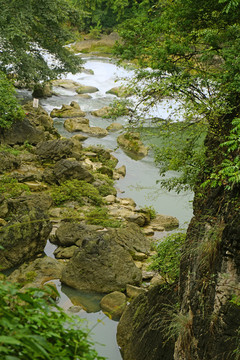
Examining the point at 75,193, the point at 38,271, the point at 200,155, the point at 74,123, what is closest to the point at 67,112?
the point at 74,123

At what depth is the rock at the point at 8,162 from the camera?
1373 cm

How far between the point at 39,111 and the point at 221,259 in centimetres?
1807

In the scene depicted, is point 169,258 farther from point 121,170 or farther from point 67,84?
point 67,84

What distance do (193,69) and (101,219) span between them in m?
5.60

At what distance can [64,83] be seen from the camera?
98.3 ft

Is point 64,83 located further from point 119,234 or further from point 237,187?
point 237,187

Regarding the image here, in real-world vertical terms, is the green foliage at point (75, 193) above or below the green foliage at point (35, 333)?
below

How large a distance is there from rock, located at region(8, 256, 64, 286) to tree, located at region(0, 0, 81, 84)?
11568 mm

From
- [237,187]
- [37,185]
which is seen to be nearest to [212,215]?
[237,187]

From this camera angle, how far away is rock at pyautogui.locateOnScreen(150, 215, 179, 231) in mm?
12500

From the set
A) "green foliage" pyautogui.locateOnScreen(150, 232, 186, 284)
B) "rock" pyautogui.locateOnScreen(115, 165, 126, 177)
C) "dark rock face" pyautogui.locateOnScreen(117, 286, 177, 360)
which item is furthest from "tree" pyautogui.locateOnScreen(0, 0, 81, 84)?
"dark rock face" pyautogui.locateOnScreen(117, 286, 177, 360)

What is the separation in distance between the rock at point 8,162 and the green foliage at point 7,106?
133 cm

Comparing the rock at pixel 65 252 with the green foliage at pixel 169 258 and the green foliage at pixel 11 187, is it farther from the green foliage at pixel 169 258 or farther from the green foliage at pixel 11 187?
the green foliage at pixel 169 258

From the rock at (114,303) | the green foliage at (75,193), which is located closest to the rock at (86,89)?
the green foliage at (75,193)
